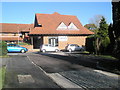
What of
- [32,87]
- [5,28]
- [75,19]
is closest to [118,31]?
[32,87]

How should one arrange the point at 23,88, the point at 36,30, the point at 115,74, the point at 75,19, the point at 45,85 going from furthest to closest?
the point at 75,19 < the point at 36,30 < the point at 115,74 < the point at 45,85 < the point at 23,88

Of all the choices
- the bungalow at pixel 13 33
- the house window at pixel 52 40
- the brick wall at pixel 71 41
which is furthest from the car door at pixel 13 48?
the bungalow at pixel 13 33

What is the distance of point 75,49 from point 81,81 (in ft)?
84.0

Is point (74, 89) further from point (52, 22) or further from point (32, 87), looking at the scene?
point (52, 22)

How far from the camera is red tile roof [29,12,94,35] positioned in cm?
3903

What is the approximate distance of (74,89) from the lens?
7402 mm

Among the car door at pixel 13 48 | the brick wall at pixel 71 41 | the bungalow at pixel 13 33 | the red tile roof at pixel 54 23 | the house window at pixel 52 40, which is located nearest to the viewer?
the car door at pixel 13 48

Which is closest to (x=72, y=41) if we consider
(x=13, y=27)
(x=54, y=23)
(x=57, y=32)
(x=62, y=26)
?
(x=57, y=32)

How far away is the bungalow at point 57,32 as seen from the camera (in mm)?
38594

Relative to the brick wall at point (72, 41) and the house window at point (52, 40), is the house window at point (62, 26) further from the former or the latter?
the house window at point (52, 40)

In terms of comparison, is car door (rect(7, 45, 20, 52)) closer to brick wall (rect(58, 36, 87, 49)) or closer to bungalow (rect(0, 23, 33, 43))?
brick wall (rect(58, 36, 87, 49))

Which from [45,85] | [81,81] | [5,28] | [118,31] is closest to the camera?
[45,85]

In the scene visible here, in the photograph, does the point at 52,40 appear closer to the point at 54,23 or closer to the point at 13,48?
the point at 54,23

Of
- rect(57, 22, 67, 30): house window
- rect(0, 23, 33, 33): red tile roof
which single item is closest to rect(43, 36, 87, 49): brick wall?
rect(57, 22, 67, 30): house window
